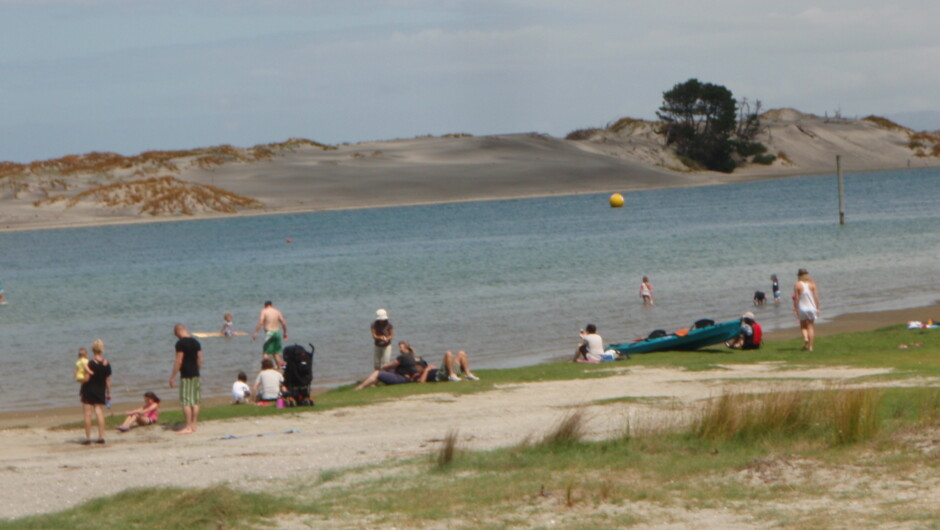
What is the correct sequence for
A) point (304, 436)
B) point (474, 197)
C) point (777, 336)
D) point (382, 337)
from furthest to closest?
point (474, 197), point (777, 336), point (382, 337), point (304, 436)

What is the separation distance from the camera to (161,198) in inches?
4075

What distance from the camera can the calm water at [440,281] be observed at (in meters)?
25.8

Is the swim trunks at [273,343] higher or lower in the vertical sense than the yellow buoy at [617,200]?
lower

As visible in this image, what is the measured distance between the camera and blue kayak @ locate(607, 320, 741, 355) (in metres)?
20.5

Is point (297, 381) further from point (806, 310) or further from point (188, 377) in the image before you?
point (806, 310)

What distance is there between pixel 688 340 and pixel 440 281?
2053cm

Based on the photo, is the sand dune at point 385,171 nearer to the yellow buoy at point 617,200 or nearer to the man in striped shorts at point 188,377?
the yellow buoy at point 617,200

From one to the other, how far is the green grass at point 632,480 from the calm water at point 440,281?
1125 cm

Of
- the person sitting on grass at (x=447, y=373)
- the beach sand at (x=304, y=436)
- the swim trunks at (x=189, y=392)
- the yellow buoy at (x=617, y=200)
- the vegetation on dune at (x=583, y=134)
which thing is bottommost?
the beach sand at (x=304, y=436)

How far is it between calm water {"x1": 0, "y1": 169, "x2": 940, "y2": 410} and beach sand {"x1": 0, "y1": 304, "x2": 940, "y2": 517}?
542 cm

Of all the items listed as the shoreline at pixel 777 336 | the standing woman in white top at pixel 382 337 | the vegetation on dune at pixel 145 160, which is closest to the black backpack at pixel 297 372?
the shoreline at pixel 777 336

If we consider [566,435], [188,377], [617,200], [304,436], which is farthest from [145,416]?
[617,200]

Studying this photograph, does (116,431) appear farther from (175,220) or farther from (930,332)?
(175,220)

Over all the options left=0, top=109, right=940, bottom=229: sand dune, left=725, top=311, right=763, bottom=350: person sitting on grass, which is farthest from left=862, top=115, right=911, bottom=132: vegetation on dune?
left=725, top=311, right=763, bottom=350: person sitting on grass
